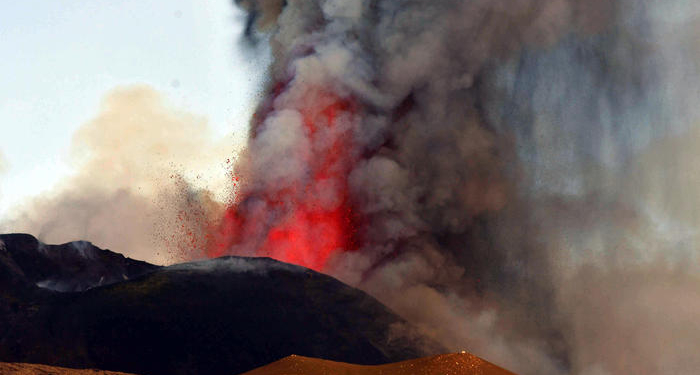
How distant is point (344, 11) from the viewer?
3809 inches

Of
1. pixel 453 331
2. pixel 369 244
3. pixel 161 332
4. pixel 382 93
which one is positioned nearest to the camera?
pixel 161 332

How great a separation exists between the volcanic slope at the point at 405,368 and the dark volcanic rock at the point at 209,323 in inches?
733

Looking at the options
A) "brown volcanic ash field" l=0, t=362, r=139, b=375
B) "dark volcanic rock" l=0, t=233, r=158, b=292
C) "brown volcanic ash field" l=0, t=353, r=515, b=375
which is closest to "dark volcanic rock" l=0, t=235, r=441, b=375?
"dark volcanic rock" l=0, t=233, r=158, b=292

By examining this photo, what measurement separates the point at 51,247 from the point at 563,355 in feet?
191

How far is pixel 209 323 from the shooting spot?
63188 mm

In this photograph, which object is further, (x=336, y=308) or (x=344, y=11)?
(x=344, y=11)

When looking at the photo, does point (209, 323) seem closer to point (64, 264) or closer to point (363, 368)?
point (64, 264)

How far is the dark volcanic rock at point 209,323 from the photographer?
5775 cm

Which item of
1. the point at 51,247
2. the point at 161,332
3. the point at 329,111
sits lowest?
the point at 161,332

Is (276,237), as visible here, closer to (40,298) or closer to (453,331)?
(453,331)

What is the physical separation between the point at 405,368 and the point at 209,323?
26736 mm

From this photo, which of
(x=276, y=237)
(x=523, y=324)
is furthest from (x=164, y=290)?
(x=523, y=324)

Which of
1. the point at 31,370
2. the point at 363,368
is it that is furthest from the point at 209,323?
the point at 31,370

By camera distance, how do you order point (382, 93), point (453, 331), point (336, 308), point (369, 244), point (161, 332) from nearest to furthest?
1. point (161, 332)
2. point (336, 308)
3. point (453, 331)
4. point (369, 244)
5. point (382, 93)
